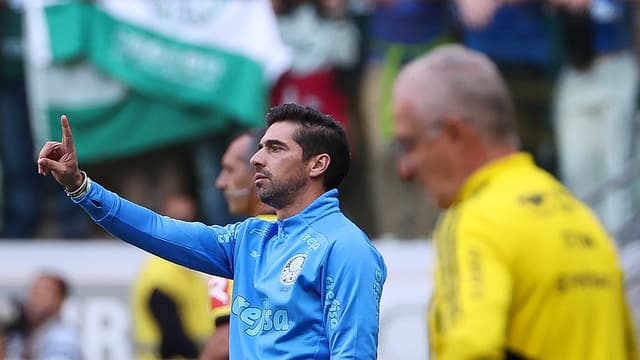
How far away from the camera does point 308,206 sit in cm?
518

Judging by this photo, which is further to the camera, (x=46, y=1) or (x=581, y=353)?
(x=46, y=1)

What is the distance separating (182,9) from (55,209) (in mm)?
2209

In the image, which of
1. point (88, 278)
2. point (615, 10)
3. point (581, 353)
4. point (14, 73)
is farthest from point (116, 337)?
point (581, 353)

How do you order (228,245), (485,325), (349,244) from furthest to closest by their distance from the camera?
(228,245), (349,244), (485,325)

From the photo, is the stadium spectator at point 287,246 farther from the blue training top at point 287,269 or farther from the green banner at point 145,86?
the green banner at point 145,86

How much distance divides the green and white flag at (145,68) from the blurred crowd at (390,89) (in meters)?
0.17

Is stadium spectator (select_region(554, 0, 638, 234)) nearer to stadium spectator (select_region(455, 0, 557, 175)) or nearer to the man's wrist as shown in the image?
stadium spectator (select_region(455, 0, 557, 175))


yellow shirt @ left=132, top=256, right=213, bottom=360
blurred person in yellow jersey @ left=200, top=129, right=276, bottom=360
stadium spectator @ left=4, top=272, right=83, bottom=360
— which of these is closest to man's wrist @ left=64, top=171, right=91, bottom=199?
blurred person in yellow jersey @ left=200, top=129, right=276, bottom=360

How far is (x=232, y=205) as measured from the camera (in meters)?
6.44

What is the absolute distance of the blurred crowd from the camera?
41.5ft

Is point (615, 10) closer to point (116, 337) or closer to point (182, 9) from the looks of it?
point (182, 9)

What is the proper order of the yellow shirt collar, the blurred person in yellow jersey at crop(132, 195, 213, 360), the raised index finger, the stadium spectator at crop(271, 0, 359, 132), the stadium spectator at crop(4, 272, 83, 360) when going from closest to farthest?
the yellow shirt collar < the raised index finger < the blurred person in yellow jersey at crop(132, 195, 213, 360) < the stadium spectator at crop(4, 272, 83, 360) < the stadium spectator at crop(271, 0, 359, 132)

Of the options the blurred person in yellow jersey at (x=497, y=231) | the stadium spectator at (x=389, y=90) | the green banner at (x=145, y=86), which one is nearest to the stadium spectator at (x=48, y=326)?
the green banner at (x=145, y=86)

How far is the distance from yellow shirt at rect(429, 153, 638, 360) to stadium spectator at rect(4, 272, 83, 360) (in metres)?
8.07
